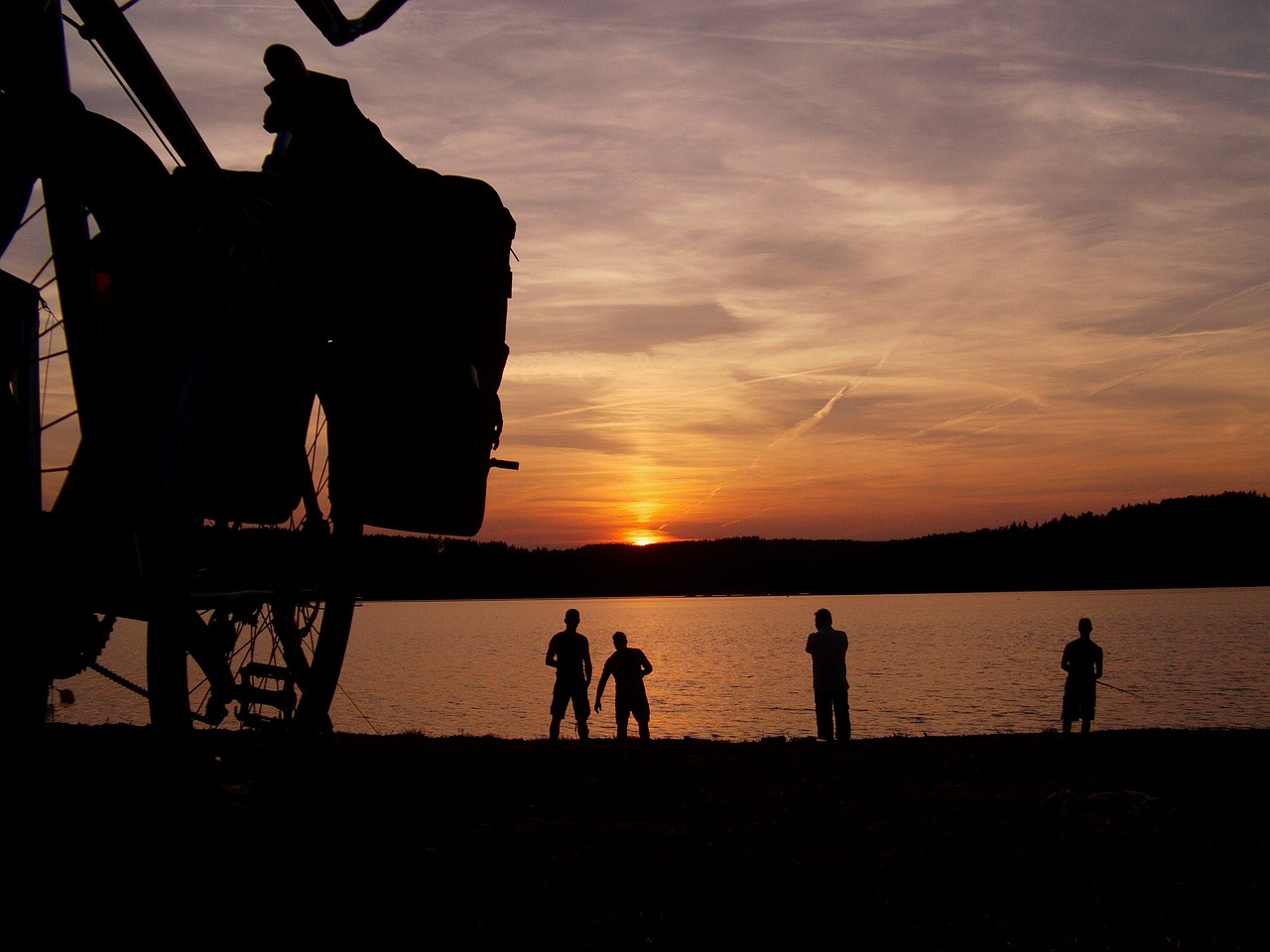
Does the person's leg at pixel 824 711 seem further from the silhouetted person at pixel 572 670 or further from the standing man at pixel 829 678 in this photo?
the silhouetted person at pixel 572 670

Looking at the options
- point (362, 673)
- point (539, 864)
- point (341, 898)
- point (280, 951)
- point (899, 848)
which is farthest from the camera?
point (362, 673)

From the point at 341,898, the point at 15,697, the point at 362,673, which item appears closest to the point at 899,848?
the point at 341,898

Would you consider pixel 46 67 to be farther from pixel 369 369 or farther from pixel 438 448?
pixel 438 448

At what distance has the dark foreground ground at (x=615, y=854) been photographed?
5316 millimetres

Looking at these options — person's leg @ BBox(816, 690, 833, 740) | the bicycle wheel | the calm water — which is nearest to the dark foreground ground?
the bicycle wheel

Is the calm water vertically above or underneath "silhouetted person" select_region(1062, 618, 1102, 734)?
underneath

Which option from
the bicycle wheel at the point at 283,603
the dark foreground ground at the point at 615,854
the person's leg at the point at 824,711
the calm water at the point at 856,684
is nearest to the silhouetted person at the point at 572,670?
the person's leg at the point at 824,711

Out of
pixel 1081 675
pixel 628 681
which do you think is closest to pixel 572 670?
pixel 628 681

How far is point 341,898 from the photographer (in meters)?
5.67

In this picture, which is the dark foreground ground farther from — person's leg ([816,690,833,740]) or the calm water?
the calm water

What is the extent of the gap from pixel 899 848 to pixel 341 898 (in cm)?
361

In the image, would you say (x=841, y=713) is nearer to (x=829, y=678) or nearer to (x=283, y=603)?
(x=829, y=678)

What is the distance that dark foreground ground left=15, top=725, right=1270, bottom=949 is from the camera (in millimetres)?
5316

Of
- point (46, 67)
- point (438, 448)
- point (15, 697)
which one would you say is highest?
point (46, 67)
